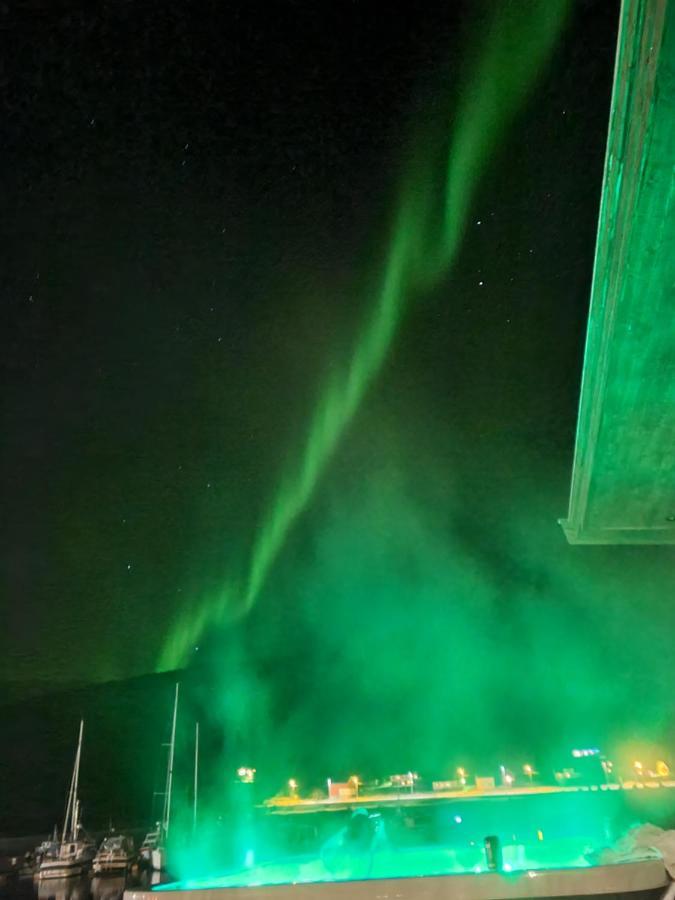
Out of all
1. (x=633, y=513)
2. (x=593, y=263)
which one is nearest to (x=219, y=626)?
(x=633, y=513)

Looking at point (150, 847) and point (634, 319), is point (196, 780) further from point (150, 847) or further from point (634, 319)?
point (634, 319)

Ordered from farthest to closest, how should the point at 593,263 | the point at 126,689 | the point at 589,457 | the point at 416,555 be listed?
the point at 126,689, the point at 416,555, the point at 589,457, the point at 593,263

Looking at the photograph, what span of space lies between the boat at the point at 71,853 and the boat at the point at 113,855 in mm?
806

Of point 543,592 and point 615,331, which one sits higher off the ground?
point 615,331

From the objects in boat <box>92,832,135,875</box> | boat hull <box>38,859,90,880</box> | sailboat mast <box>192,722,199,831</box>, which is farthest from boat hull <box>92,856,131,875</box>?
sailboat mast <box>192,722,199,831</box>

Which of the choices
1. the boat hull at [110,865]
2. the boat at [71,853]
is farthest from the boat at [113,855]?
the boat at [71,853]

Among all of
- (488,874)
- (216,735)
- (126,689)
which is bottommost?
(488,874)

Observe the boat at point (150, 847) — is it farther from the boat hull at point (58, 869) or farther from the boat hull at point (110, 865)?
the boat hull at point (58, 869)

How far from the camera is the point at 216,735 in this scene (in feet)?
62.0

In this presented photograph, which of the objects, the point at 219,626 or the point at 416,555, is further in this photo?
the point at 219,626

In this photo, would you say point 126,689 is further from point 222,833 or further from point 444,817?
point 444,817

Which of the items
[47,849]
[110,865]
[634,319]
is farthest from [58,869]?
[634,319]

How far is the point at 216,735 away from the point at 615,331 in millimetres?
17292

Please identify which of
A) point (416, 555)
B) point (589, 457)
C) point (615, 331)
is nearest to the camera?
point (615, 331)
